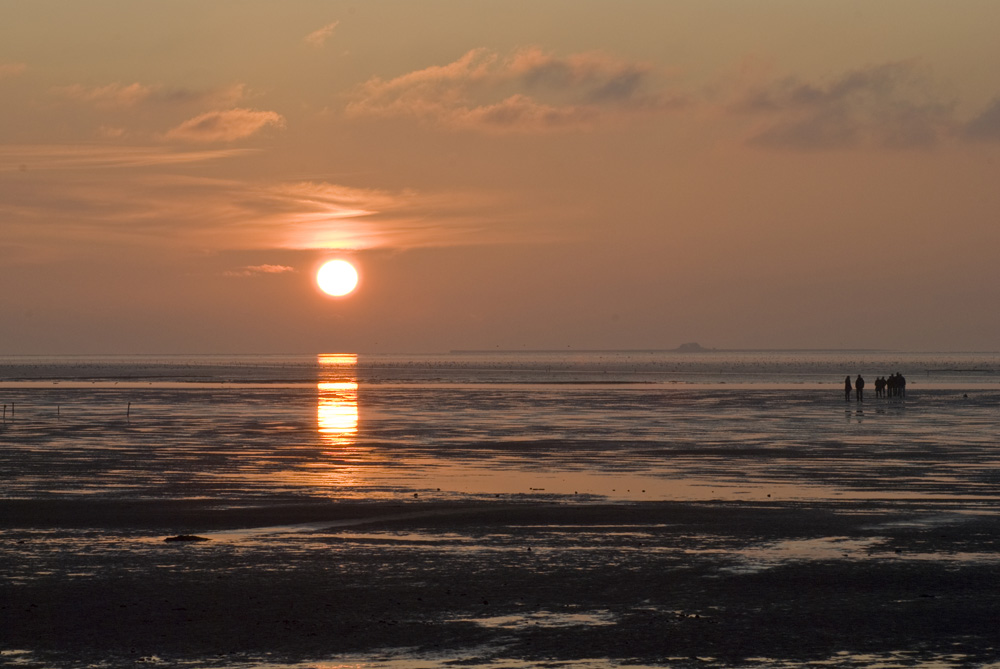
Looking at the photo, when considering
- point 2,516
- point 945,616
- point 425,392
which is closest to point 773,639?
point 945,616

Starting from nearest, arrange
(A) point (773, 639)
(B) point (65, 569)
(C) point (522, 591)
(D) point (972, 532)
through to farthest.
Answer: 1. (A) point (773, 639)
2. (C) point (522, 591)
3. (B) point (65, 569)
4. (D) point (972, 532)

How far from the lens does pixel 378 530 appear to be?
20328 mm

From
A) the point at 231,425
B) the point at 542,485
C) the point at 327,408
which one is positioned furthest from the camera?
the point at 327,408

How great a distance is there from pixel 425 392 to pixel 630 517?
230 feet

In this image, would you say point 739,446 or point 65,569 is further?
point 739,446

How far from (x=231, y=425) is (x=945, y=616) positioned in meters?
40.7

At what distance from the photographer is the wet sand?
1212 centimetres

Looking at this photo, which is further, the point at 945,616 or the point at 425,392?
the point at 425,392

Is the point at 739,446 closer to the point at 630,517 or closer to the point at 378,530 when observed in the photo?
the point at 630,517

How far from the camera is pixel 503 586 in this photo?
15344 millimetres

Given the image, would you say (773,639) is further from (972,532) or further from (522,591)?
(972,532)

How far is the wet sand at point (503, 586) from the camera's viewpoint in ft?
39.8

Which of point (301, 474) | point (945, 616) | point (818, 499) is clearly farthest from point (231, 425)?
point (945, 616)

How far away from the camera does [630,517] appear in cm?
2211
